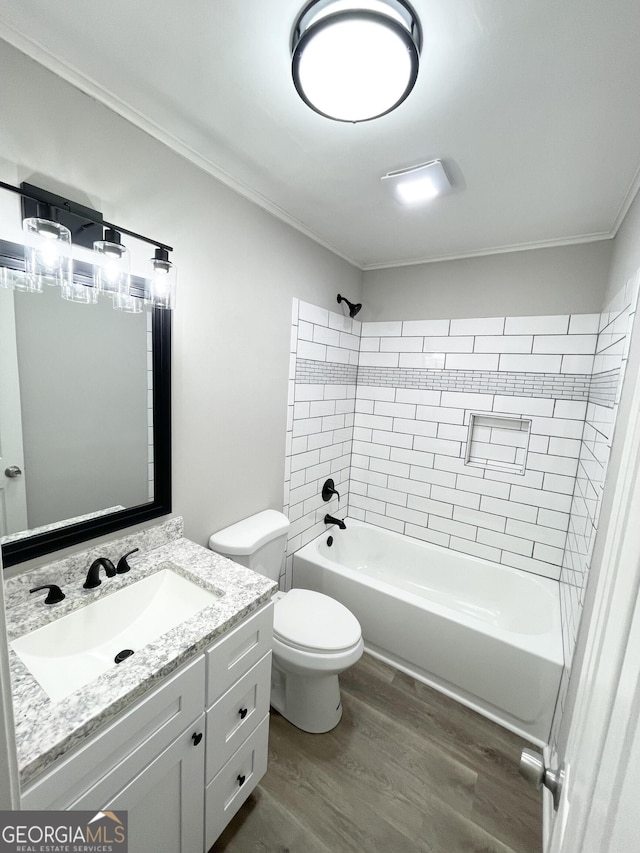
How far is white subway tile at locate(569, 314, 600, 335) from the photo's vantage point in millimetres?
1921

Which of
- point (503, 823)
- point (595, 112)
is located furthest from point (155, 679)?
point (595, 112)

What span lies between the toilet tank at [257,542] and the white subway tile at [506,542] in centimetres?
138

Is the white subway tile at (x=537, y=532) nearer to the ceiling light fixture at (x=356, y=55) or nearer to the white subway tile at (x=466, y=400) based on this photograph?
the white subway tile at (x=466, y=400)

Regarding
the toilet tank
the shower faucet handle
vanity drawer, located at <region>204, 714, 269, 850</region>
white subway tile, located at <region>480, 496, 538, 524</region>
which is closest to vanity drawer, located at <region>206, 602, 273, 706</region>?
vanity drawer, located at <region>204, 714, 269, 850</region>

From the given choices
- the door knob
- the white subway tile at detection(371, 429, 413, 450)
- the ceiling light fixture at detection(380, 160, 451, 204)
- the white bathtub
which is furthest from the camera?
the white subway tile at detection(371, 429, 413, 450)

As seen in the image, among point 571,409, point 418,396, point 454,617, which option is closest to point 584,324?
point 571,409

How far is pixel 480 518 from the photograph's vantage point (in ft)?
7.63

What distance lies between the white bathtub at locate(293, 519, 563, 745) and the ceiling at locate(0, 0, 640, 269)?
2065 mm

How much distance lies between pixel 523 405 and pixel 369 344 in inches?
45.6

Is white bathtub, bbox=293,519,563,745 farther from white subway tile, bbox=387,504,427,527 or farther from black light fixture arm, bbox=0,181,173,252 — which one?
black light fixture arm, bbox=0,181,173,252

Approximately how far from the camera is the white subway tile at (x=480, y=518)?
2264 mm

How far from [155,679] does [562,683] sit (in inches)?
68.7

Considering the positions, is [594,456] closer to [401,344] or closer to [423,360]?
[423,360]

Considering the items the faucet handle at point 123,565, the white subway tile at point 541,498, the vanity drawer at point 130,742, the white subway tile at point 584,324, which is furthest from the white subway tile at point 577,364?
the faucet handle at point 123,565
